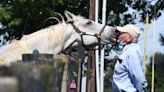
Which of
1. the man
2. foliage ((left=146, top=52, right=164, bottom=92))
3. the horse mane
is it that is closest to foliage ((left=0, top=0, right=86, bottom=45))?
the horse mane

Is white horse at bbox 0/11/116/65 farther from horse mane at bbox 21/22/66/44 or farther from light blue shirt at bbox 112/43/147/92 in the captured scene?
light blue shirt at bbox 112/43/147/92

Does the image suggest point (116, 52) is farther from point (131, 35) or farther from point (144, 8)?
point (131, 35)

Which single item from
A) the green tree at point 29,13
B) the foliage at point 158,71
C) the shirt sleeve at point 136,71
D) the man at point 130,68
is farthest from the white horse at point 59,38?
the foliage at point 158,71

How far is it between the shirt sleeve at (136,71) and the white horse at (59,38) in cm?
115

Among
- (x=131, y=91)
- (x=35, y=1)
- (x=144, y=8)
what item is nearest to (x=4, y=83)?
(x=131, y=91)

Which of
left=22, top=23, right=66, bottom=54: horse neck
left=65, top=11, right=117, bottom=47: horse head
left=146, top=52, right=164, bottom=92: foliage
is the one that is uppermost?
left=146, top=52, right=164, bottom=92: foliage

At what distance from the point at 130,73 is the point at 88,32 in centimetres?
251

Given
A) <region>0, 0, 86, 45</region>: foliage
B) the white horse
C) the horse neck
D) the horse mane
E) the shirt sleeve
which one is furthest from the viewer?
<region>0, 0, 86, 45</region>: foliage

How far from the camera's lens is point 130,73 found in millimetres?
5582

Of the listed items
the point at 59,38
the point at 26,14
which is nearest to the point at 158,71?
the point at 26,14

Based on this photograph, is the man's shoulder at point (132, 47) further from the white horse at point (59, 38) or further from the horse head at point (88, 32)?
the horse head at point (88, 32)

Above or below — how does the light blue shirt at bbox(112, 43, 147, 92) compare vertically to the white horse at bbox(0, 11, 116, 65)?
below

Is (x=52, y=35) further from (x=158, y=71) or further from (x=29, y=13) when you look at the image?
(x=158, y=71)

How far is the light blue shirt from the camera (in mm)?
5496
